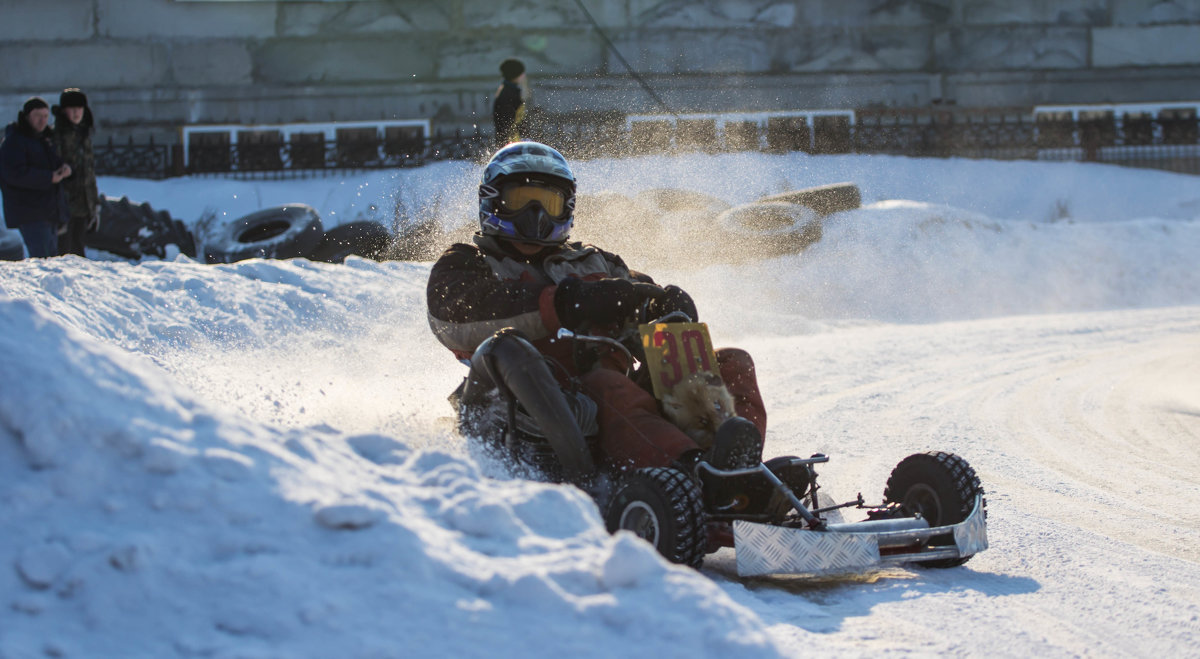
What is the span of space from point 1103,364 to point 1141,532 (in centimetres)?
569

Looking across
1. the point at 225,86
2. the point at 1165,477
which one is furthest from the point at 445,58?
the point at 1165,477

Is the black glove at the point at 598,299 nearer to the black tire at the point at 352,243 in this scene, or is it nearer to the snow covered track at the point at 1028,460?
the snow covered track at the point at 1028,460

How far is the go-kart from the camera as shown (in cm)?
316

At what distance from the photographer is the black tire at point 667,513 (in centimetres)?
312

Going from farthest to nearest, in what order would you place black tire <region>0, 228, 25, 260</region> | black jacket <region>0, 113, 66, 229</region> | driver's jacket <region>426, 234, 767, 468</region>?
black tire <region>0, 228, 25, 260</region>, black jacket <region>0, 113, 66, 229</region>, driver's jacket <region>426, 234, 767, 468</region>

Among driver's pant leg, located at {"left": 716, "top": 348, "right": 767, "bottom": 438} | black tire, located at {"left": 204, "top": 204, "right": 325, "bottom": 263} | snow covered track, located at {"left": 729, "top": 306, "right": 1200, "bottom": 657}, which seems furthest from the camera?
black tire, located at {"left": 204, "top": 204, "right": 325, "bottom": 263}

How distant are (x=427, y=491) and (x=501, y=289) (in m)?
1.92

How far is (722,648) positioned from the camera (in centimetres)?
199

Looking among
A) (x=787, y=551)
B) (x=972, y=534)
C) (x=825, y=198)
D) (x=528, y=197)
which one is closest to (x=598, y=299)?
(x=528, y=197)

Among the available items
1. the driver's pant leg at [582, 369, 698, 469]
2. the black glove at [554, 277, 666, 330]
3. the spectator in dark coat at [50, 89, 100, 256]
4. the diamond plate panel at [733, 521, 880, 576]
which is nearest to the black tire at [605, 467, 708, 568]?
the diamond plate panel at [733, 521, 880, 576]

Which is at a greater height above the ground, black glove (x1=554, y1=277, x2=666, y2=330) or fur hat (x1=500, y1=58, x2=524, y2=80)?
fur hat (x1=500, y1=58, x2=524, y2=80)

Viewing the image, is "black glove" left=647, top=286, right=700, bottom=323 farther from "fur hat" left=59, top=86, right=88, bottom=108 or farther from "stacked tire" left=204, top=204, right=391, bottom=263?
"stacked tire" left=204, top=204, right=391, bottom=263

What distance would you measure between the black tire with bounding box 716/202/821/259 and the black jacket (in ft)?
28.5

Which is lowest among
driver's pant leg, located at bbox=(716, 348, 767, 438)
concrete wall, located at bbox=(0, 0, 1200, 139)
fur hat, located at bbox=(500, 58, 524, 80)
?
driver's pant leg, located at bbox=(716, 348, 767, 438)
